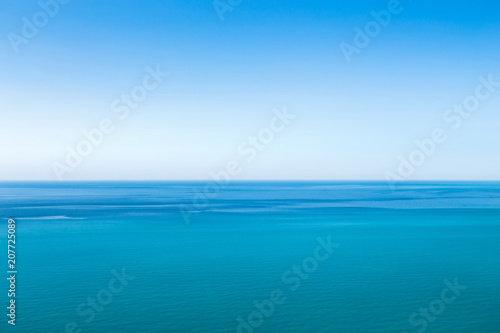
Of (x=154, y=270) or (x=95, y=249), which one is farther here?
(x=95, y=249)

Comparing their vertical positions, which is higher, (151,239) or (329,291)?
(151,239)

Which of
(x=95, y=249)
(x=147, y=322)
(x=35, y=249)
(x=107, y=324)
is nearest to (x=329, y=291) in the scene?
(x=147, y=322)

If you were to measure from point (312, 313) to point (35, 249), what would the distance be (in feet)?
82.1

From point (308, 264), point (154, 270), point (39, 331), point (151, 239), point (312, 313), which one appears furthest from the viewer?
point (151, 239)

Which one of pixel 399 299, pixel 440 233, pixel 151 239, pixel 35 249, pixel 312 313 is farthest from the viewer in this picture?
pixel 440 233

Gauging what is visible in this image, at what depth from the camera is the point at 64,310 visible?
20.2 m

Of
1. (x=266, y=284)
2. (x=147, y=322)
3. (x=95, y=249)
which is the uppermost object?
(x=95, y=249)

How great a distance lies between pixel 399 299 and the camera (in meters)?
21.8

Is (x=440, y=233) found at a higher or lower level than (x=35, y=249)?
lower

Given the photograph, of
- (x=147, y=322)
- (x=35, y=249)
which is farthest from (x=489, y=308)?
(x=35, y=249)

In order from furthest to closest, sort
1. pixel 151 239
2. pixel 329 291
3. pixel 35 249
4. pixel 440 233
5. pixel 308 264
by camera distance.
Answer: pixel 440 233
pixel 151 239
pixel 35 249
pixel 308 264
pixel 329 291

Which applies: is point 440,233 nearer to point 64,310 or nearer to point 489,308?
point 489,308

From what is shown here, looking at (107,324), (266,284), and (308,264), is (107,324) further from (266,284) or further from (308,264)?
(308,264)

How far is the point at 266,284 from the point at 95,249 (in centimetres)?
1707
